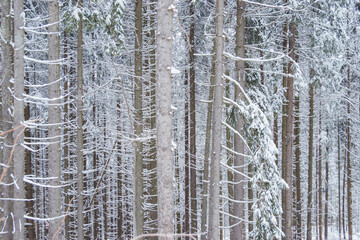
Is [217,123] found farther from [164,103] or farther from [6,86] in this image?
[6,86]

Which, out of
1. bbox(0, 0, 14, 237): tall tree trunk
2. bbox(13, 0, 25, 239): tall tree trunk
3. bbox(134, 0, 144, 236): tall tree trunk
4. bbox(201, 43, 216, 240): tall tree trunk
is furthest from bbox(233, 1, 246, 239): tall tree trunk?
bbox(0, 0, 14, 237): tall tree trunk

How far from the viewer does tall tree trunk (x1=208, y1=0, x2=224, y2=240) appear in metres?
6.82

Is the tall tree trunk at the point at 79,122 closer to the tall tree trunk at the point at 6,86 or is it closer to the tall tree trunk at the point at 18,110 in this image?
the tall tree trunk at the point at 6,86

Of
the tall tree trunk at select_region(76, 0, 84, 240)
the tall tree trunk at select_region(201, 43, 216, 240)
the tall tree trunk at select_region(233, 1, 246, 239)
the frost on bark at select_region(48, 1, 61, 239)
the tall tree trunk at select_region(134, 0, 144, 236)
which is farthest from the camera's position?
the tall tree trunk at select_region(201, 43, 216, 240)

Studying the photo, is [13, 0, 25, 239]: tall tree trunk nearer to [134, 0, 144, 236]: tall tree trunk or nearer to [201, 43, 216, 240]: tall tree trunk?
[134, 0, 144, 236]: tall tree trunk

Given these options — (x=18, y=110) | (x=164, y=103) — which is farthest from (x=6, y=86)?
(x=164, y=103)

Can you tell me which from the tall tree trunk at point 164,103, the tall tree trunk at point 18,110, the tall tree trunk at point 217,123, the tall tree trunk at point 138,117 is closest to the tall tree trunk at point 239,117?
the tall tree trunk at point 217,123

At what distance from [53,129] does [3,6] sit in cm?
340

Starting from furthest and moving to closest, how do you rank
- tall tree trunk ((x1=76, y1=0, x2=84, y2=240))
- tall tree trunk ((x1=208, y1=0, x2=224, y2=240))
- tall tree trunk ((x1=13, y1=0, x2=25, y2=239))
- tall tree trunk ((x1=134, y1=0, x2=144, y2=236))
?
tall tree trunk ((x1=76, y1=0, x2=84, y2=240)) → tall tree trunk ((x1=134, y1=0, x2=144, y2=236)) → tall tree trunk ((x1=208, y1=0, x2=224, y2=240)) → tall tree trunk ((x1=13, y1=0, x2=25, y2=239))

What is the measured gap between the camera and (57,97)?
6.74 meters

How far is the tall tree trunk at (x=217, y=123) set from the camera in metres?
6.82

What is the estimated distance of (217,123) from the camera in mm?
6898

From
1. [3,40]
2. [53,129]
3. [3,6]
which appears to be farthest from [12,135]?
[3,6]

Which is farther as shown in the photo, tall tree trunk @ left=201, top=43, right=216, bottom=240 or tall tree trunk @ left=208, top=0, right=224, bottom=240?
tall tree trunk @ left=201, top=43, right=216, bottom=240
